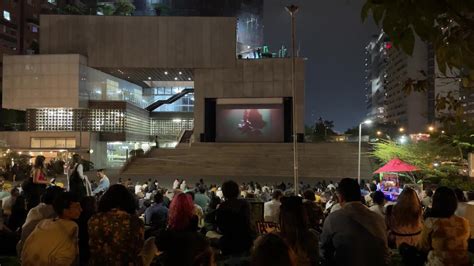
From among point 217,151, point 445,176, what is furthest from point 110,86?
point 445,176

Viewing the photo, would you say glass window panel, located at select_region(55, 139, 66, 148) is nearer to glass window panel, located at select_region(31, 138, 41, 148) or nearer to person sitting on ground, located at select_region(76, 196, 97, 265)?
glass window panel, located at select_region(31, 138, 41, 148)

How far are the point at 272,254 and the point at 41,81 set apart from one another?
143ft

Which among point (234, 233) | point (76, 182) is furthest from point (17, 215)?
point (234, 233)

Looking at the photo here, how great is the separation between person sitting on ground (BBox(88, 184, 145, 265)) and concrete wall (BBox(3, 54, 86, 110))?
3927 cm

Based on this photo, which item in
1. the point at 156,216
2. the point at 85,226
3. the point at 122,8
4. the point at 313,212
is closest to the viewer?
the point at 85,226

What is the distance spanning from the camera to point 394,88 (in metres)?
130

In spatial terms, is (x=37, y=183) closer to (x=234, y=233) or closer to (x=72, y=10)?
(x=234, y=233)

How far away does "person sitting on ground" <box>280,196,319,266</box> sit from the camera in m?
3.67

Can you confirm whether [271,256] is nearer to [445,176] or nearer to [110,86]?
[445,176]

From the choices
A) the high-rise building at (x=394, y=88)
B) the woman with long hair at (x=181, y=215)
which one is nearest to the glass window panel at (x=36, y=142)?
the woman with long hair at (x=181, y=215)

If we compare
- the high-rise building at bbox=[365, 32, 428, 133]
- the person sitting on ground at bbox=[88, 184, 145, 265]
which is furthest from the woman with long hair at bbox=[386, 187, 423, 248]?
the high-rise building at bbox=[365, 32, 428, 133]

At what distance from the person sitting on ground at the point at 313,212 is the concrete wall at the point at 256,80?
3484 cm

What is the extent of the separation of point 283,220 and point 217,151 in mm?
34445

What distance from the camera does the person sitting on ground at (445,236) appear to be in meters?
4.07
